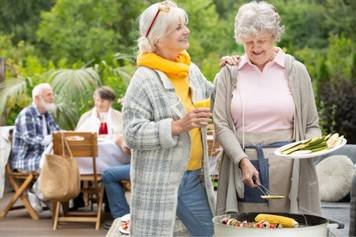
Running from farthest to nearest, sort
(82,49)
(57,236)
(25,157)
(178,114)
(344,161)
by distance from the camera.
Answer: (82,49), (25,157), (57,236), (344,161), (178,114)

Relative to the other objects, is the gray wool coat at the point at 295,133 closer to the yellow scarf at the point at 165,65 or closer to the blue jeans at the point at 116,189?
the yellow scarf at the point at 165,65

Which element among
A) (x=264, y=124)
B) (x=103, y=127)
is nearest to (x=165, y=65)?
(x=264, y=124)

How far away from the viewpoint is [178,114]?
3.95 meters

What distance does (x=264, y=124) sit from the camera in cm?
414

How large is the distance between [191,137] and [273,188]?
1.41 ft

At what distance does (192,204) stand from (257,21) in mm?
812

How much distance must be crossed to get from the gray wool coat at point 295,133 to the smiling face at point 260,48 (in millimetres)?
92

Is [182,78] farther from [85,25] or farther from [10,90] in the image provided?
[85,25]

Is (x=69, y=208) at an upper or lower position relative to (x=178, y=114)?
lower

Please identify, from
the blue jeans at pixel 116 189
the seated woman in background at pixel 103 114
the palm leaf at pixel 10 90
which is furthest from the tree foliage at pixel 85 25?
the blue jeans at pixel 116 189

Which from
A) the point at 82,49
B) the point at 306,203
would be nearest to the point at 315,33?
the point at 82,49

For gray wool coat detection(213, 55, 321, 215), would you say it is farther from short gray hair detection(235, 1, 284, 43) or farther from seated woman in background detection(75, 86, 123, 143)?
seated woman in background detection(75, 86, 123, 143)

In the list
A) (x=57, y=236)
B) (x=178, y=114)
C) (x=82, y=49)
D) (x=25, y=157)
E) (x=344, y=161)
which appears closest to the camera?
(x=178, y=114)

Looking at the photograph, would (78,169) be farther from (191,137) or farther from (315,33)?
(315,33)
